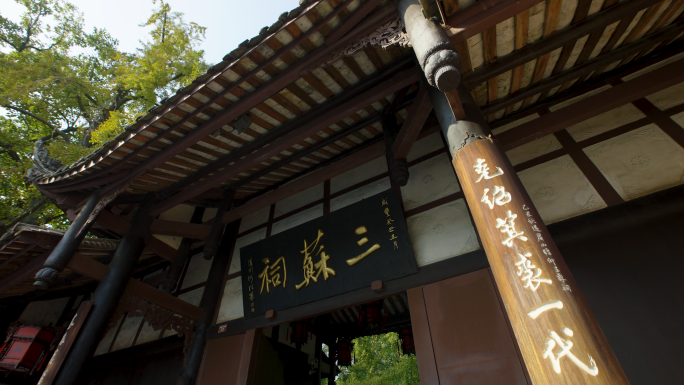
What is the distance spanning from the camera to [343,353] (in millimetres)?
7758

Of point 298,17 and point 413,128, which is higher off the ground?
point 298,17

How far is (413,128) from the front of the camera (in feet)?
12.5

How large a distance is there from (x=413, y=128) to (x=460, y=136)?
126 cm

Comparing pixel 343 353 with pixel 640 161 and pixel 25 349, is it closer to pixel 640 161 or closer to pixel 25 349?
pixel 25 349

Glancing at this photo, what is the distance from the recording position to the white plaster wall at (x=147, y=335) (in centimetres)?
604

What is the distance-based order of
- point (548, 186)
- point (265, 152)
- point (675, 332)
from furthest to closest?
1. point (265, 152)
2. point (548, 186)
3. point (675, 332)

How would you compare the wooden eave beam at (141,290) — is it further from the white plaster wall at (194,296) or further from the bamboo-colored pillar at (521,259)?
the bamboo-colored pillar at (521,259)

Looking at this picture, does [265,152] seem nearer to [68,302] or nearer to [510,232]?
[510,232]

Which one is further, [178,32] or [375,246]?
[178,32]

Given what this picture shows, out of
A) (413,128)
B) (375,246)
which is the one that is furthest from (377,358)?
(413,128)

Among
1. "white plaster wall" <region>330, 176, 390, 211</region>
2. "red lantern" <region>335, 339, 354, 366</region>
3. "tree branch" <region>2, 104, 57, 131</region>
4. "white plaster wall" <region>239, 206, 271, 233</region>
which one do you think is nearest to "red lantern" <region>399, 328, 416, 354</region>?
"red lantern" <region>335, 339, 354, 366</region>

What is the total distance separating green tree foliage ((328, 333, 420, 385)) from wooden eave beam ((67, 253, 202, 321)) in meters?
10.3

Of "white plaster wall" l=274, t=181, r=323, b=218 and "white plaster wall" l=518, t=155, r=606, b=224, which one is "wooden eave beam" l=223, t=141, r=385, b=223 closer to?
"white plaster wall" l=274, t=181, r=323, b=218

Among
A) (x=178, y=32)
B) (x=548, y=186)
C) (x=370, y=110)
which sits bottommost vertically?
(x=548, y=186)
